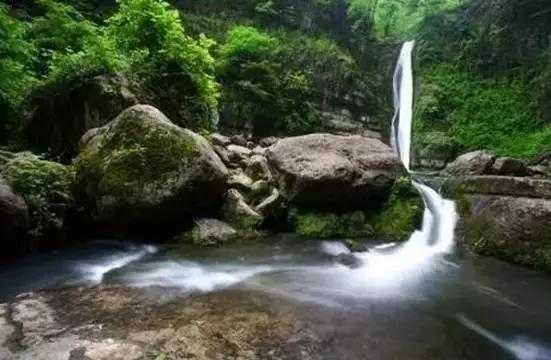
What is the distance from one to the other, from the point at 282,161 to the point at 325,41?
1423 centimetres

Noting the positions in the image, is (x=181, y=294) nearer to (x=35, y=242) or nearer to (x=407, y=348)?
(x=407, y=348)

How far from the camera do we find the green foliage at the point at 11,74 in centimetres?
855

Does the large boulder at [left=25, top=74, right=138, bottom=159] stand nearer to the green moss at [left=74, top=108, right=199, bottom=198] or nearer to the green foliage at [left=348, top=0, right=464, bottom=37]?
the green moss at [left=74, top=108, right=199, bottom=198]

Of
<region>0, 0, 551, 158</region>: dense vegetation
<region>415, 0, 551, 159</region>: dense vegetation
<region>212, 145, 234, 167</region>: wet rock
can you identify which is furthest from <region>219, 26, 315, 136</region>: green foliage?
<region>212, 145, 234, 167</region>: wet rock

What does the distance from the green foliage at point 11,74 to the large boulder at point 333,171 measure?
16.6 ft

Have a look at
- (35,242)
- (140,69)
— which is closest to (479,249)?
(35,242)

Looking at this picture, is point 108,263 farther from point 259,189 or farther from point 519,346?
point 519,346

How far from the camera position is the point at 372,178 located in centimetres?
768

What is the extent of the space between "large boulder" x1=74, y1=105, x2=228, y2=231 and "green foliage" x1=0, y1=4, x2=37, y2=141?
114 inches

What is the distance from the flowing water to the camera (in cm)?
374

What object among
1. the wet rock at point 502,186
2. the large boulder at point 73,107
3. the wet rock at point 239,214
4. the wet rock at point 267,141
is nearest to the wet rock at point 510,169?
the wet rock at point 502,186

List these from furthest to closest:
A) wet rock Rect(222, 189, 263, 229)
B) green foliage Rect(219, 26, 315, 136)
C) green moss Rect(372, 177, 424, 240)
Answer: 1. green foliage Rect(219, 26, 315, 136)
2. green moss Rect(372, 177, 424, 240)
3. wet rock Rect(222, 189, 263, 229)

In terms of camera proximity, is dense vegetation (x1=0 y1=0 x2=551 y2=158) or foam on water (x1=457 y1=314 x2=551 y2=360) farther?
dense vegetation (x1=0 y1=0 x2=551 y2=158)

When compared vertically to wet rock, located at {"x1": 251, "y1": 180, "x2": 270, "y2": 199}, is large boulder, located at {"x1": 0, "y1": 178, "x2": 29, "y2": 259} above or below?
below
